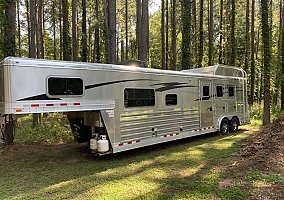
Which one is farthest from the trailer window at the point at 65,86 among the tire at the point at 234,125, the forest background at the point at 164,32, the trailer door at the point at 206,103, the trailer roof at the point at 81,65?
the tire at the point at 234,125

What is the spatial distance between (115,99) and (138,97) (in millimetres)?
919

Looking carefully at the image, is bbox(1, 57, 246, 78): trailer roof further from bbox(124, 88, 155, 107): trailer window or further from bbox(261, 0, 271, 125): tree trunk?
bbox(261, 0, 271, 125): tree trunk

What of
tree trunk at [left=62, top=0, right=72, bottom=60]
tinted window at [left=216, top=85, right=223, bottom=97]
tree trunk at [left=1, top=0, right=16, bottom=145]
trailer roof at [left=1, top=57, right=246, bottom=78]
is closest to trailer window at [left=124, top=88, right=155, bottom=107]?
trailer roof at [left=1, top=57, right=246, bottom=78]

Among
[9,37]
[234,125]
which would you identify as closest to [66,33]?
[9,37]

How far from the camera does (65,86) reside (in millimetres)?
7047

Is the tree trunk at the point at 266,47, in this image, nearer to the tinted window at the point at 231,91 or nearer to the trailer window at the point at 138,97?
the tinted window at the point at 231,91

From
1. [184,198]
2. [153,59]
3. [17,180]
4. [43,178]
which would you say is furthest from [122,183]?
[153,59]

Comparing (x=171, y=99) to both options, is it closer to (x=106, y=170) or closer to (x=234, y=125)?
(x=106, y=170)

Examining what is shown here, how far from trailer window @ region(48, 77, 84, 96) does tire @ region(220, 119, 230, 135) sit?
7.44m

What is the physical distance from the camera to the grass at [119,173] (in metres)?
5.42

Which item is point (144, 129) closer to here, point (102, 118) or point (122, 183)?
point (102, 118)

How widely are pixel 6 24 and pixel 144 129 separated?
6294mm

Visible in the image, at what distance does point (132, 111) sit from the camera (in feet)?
27.9

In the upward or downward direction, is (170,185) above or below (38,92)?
below
